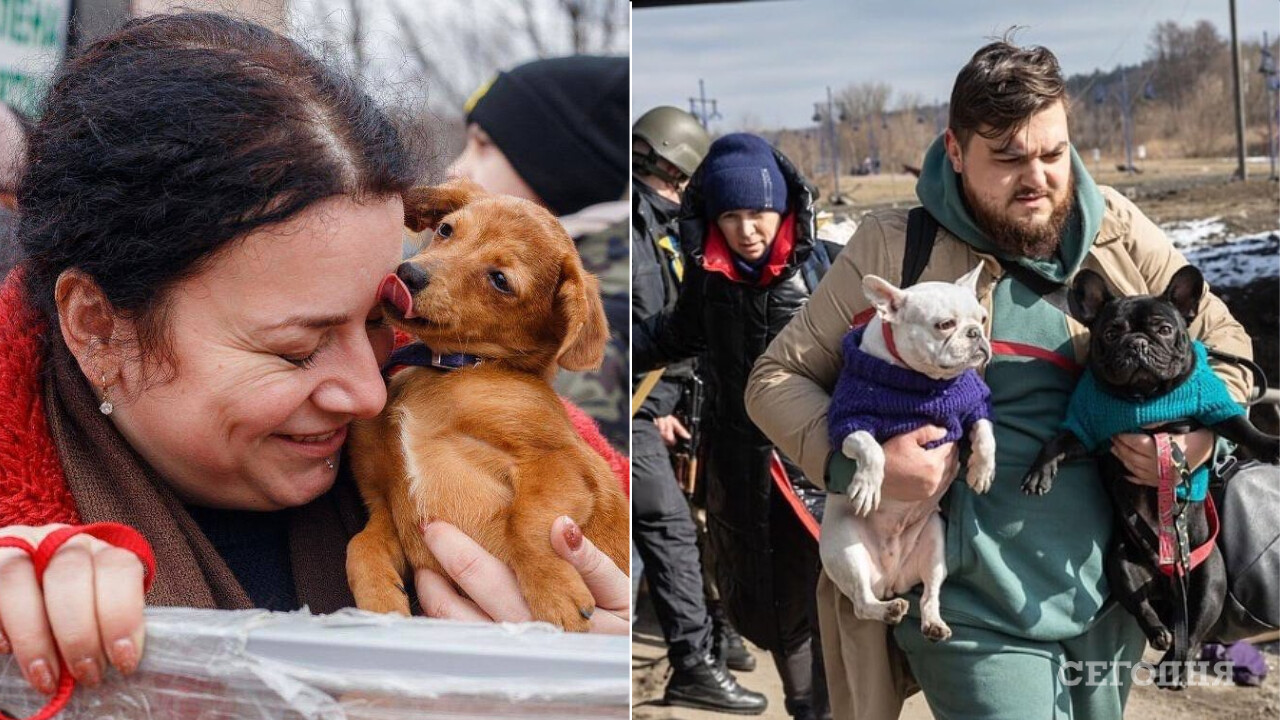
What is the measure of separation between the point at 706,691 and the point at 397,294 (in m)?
3.81

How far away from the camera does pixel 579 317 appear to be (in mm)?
1799

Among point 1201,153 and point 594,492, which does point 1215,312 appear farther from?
point 1201,153

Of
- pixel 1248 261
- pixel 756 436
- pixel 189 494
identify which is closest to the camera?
pixel 189 494

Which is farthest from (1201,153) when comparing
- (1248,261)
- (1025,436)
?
(1025,436)

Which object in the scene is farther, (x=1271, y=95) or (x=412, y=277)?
(x=1271, y=95)

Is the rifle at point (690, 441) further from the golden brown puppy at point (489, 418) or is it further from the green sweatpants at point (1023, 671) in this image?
the golden brown puppy at point (489, 418)

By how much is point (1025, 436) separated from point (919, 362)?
13.2 inches

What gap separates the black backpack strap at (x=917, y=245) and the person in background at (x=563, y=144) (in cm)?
113

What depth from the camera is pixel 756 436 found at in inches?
168

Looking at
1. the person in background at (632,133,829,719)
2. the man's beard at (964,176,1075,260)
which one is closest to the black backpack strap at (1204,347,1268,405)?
the man's beard at (964,176,1075,260)

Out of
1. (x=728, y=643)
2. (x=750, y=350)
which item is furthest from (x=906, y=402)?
(x=728, y=643)

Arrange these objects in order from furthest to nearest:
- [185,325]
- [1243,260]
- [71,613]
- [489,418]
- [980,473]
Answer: [1243,260] < [980,473] < [489,418] < [185,325] < [71,613]

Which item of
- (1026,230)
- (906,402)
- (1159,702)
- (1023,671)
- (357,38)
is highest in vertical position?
(357,38)

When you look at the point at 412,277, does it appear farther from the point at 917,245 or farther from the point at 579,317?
the point at 917,245
